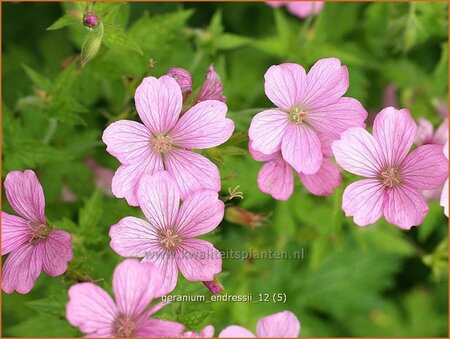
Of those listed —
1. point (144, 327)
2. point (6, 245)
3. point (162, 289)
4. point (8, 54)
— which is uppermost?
point (8, 54)

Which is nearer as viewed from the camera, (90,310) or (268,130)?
(90,310)

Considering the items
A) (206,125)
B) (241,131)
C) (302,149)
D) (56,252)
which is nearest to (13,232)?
(56,252)

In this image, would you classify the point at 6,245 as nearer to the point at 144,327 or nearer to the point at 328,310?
the point at 144,327

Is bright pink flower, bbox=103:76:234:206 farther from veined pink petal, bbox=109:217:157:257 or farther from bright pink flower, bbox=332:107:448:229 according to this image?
bright pink flower, bbox=332:107:448:229

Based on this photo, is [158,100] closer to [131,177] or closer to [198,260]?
[131,177]

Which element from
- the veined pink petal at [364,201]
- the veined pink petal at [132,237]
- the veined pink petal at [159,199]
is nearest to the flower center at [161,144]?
the veined pink petal at [159,199]

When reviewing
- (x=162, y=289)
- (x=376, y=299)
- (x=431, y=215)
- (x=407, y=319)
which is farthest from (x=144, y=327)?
(x=407, y=319)
